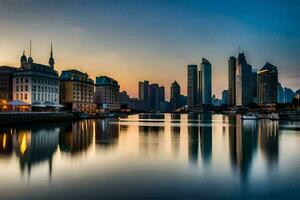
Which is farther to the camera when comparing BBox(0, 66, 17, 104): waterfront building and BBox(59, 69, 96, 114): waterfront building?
BBox(59, 69, 96, 114): waterfront building

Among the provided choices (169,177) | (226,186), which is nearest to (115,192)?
(169,177)

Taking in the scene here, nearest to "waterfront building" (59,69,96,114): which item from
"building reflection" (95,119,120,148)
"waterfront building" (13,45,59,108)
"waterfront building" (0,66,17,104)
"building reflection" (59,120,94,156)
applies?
"waterfront building" (13,45,59,108)

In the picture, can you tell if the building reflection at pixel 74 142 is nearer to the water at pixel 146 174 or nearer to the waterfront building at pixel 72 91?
the water at pixel 146 174

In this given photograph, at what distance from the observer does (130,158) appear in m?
33.6

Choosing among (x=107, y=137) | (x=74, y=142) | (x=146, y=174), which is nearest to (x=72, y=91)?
(x=107, y=137)

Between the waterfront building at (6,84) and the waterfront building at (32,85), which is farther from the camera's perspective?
the waterfront building at (6,84)

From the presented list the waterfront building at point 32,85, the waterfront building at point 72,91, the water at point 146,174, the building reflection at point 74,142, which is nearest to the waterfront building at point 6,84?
the waterfront building at point 32,85

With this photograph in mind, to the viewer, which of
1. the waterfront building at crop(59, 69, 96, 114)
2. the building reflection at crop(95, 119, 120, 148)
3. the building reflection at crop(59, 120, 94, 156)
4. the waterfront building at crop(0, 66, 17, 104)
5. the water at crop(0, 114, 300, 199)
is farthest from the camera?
the waterfront building at crop(59, 69, 96, 114)

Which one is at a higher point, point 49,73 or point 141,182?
point 49,73

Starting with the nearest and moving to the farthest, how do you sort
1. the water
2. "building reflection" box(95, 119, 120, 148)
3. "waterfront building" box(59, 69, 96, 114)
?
the water < "building reflection" box(95, 119, 120, 148) < "waterfront building" box(59, 69, 96, 114)

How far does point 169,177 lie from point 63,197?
28.2ft

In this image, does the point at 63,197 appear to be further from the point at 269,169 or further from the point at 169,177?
the point at 269,169

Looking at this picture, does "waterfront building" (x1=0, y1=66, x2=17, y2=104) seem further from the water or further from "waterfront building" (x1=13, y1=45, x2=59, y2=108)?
the water

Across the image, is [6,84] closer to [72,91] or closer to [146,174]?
[72,91]
